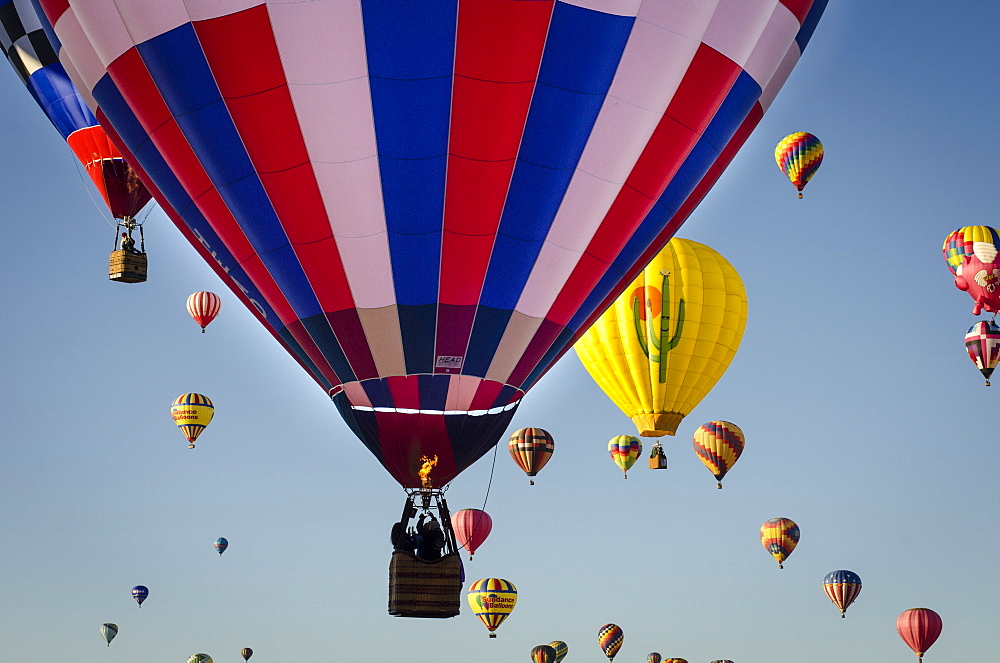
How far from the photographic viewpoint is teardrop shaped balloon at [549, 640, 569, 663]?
1164 inches

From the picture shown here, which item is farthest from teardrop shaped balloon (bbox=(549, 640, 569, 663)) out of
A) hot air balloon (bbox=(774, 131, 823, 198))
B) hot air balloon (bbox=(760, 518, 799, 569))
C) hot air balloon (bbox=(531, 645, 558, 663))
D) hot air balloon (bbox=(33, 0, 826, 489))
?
hot air balloon (bbox=(33, 0, 826, 489))

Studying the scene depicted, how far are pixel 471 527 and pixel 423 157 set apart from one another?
13550mm

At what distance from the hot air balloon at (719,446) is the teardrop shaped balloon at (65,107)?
30.3 feet

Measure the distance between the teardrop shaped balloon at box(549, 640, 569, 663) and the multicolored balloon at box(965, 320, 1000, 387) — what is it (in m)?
10.5

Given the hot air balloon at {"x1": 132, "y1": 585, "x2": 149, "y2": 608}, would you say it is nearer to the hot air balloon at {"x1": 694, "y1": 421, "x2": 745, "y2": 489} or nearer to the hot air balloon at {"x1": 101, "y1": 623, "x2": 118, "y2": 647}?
the hot air balloon at {"x1": 101, "y1": 623, "x2": 118, "y2": 647}

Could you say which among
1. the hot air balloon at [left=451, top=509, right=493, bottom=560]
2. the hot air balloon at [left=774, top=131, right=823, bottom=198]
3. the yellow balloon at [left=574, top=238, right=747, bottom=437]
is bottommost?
the hot air balloon at [left=451, top=509, right=493, bottom=560]

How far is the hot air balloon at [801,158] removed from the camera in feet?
69.8

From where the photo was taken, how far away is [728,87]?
10.8 meters

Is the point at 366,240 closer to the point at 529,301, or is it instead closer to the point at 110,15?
the point at 529,301

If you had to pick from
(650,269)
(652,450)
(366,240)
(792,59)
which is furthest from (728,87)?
(652,450)

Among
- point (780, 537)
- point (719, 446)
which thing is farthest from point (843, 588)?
point (719, 446)

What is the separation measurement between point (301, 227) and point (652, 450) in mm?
12599

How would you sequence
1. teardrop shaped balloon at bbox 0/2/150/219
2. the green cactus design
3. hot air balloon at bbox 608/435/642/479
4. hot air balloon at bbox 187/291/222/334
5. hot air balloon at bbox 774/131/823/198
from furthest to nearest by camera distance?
1. hot air balloon at bbox 608/435/642/479
2. hot air balloon at bbox 187/291/222/334
3. hot air balloon at bbox 774/131/823/198
4. the green cactus design
5. teardrop shaped balloon at bbox 0/2/150/219

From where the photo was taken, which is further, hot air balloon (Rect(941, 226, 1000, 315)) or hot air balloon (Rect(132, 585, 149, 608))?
hot air balloon (Rect(132, 585, 149, 608))
